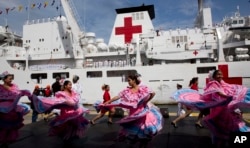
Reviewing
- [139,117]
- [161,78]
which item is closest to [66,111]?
[139,117]

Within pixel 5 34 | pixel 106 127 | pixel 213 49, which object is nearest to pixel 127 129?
pixel 106 127

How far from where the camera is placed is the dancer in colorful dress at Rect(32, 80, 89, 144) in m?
3.40

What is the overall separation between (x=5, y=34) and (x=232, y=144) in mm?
22162

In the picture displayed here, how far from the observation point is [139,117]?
3010 millimetres

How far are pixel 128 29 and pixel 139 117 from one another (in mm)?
15646

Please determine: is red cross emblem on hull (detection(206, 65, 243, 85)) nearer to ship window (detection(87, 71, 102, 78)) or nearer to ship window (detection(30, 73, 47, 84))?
ship window (detection(87, 71, 102, 78))

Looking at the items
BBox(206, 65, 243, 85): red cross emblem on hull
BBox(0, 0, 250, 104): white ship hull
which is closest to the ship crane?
BBox(0, 0, 250, 104): white ship hull

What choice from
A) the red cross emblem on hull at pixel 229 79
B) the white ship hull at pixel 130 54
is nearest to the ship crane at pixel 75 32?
the white ship hull at pixel 130 54

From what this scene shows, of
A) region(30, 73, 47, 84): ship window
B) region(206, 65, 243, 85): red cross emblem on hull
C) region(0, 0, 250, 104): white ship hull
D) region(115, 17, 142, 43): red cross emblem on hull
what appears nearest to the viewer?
region(206, 65, 243, 85): red cross emblem on hull

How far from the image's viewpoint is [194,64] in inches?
533

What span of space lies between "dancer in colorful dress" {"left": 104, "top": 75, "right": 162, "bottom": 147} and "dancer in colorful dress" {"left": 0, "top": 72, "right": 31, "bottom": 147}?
1.75 m

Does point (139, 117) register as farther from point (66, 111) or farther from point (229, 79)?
point (229, 79)

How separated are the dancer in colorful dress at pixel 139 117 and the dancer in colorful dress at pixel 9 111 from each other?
69.1 inches

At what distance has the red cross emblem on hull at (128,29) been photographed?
17.7 meters
